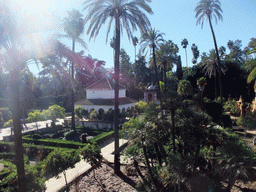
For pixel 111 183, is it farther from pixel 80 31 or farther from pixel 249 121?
pixel 80 31

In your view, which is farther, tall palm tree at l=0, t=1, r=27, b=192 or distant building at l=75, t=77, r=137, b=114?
distant building at l=75, t=77, r=137, b=114

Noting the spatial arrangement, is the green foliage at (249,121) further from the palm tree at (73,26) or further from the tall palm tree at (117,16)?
the palm tree at (73,26)

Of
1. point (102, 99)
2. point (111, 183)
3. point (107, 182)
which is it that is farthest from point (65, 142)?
point (102, 99)

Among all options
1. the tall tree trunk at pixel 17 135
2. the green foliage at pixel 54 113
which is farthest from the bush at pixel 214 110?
the green foliage at pixel 54 113

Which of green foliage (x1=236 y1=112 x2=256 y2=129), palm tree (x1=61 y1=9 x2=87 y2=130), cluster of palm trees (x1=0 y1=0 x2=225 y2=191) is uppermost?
palm tree (x1=61 y1=9 x2=87 y2=130)

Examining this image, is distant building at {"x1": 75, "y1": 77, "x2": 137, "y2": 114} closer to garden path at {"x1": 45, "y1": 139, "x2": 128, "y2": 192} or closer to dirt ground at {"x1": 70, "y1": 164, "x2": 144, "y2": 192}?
garden path at {"x1": 45, "y1": 139, "x2": 128, "y2": 192}

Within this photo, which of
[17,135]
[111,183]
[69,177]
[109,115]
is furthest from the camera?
[109,115]

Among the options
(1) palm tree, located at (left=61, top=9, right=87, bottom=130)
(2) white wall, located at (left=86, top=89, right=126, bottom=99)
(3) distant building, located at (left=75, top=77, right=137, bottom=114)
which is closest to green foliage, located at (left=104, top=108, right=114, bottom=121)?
(3) distant building, located at (left=75, top=77, right=137, bottom=114)

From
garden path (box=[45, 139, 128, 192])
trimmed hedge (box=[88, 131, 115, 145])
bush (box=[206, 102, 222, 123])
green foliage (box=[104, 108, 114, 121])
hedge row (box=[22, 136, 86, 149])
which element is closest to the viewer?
garden path (box=[45, 139, 128, 192])

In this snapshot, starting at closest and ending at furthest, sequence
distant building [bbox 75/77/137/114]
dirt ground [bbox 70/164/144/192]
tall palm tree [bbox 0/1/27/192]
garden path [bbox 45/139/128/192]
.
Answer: tall palm tree [bbox 0/1/27/192], dirt ground [bbox 70/164/144/192], garden path [bbox 45/139/128/192], distant building [bbox 75/77/137/114]

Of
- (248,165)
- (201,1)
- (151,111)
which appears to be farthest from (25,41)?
(201,1)

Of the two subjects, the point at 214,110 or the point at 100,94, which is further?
the point at 100,94

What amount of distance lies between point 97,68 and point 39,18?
48.4 meters

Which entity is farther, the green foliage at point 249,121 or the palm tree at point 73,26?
the palm tree at point 73,26
